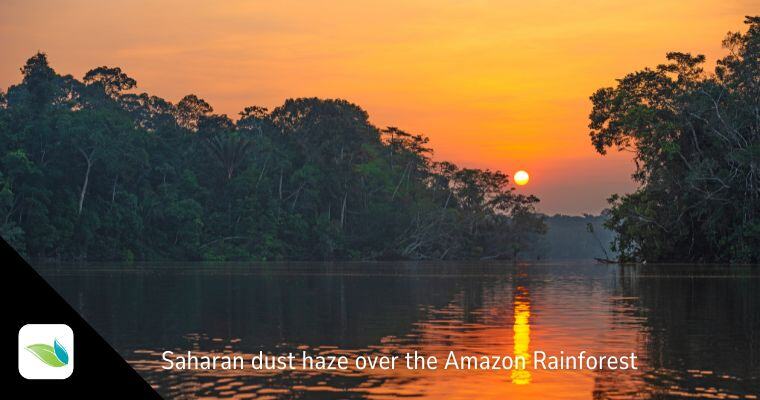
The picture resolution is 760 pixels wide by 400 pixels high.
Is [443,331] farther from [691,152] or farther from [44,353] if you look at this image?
[691,152]

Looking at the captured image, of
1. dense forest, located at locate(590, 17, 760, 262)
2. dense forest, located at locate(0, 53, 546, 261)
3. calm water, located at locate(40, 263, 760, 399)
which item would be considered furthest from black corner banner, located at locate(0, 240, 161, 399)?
dense forest, located at locate(0, 53, 546, 261)

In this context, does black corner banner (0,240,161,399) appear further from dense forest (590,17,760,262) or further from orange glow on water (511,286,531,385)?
dense forest (590,17,760,262)

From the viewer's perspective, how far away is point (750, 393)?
19000mm

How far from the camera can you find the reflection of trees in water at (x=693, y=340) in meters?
19.8

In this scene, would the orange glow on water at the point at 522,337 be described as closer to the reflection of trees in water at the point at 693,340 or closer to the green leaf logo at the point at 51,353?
the reflection of trees in water at the point at 693,340

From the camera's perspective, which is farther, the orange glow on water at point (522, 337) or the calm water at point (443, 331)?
the orange glow on water at point (522, 337)

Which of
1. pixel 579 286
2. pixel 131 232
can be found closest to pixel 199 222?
pixel 131 232

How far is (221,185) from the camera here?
501ft

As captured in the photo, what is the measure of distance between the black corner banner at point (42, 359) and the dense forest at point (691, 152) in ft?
257

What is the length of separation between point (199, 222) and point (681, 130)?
63.4m

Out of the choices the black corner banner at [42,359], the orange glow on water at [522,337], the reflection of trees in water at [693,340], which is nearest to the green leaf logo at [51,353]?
the black corner banner at [42,359]

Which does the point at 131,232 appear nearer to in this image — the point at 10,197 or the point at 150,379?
the point at 10,197

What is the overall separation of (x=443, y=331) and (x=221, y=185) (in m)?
125

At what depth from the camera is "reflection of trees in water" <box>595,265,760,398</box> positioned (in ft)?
65.1
